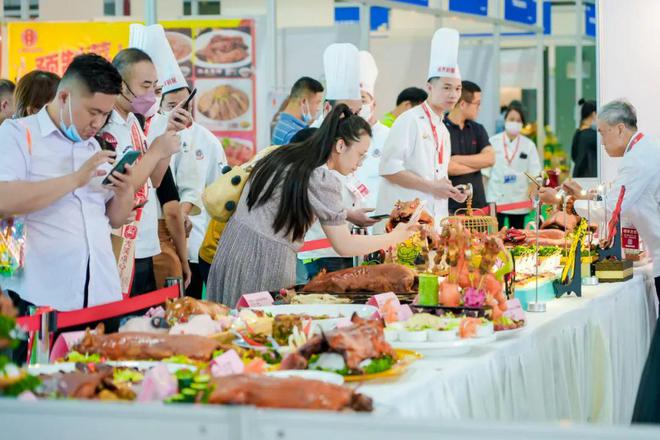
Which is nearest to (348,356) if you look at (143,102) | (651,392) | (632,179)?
(651,392)

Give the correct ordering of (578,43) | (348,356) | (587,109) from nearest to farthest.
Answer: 1. (348,356)
2. (587,109)
3. (578,43)

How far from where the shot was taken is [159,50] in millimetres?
4383

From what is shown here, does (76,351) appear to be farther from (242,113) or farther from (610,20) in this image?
(610,20)

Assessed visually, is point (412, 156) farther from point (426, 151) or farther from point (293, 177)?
point (293, 177)

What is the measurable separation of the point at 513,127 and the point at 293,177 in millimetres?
6159

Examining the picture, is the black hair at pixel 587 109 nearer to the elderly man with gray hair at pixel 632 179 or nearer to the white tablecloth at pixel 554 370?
the elderly man with gray hair at pixel 632 179

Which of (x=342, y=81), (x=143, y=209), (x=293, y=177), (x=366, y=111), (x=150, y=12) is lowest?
(x=143, y=209)

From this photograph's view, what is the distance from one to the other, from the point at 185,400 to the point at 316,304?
1172 millimetres

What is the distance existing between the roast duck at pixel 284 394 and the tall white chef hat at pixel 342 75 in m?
3.48

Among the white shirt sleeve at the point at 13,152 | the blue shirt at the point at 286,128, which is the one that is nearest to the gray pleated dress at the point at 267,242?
the white shirt sleeve at the point at 13,152

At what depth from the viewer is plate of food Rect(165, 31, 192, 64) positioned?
576 cm

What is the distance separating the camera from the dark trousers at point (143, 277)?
12.1 feet

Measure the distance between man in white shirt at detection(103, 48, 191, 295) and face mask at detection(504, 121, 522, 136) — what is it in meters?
5.89

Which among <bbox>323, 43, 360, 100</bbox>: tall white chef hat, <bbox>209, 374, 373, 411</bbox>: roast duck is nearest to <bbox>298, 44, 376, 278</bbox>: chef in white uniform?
<bbox>323, 43, 360, 100</bbox>: tall white chef hat
